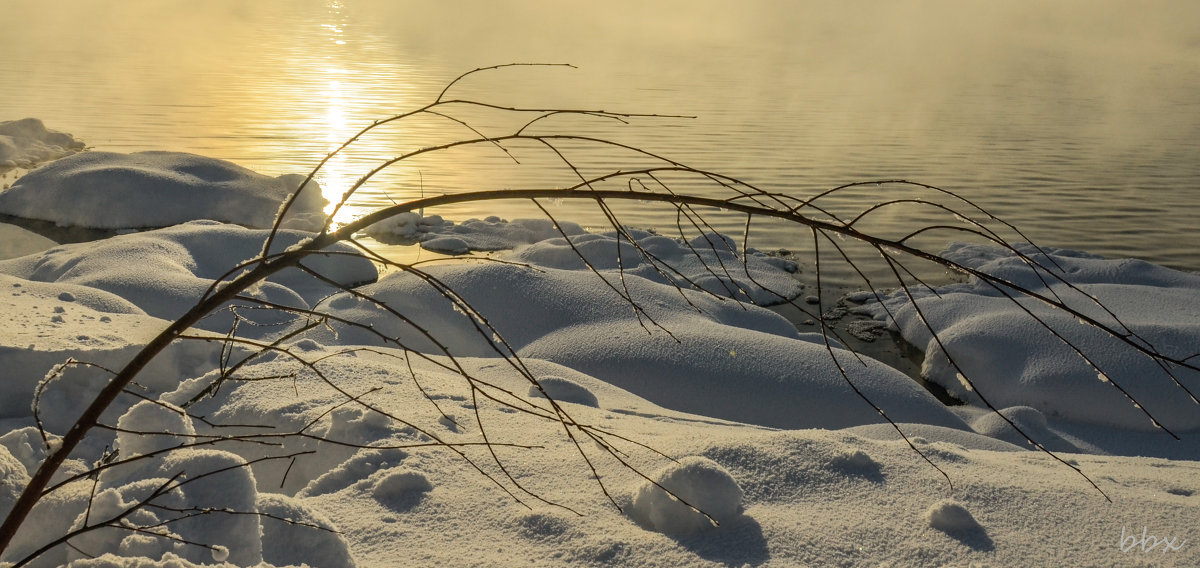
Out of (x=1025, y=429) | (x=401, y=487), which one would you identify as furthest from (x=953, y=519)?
(x=1025, y=429)

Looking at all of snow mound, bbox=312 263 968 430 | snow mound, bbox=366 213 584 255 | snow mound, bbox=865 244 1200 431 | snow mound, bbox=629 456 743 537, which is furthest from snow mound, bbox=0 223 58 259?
snow mound, bbox=629 456 743 537

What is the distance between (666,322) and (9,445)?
413cm

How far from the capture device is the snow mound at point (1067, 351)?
5.20 meters

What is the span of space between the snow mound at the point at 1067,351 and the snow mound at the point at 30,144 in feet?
38.1

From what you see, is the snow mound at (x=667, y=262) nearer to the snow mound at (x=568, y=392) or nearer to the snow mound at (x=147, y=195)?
the snow mound at (x=147, y=195)

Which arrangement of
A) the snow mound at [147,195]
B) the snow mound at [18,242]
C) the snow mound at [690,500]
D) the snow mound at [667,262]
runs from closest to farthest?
1. the snow mound at [690,500]
2. the snow mound at [667,262]
3. the snow mound at [18,242]
4. the snow mound at [147,195]

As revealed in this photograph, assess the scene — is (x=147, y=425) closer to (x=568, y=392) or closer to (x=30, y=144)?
(x=568, y=392)

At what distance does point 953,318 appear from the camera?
22.0 feet

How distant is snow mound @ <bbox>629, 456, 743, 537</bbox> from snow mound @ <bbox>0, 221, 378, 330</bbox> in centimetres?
310

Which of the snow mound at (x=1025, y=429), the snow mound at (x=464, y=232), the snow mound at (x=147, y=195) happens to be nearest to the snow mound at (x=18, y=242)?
the snow mound at (x=147, y=195)

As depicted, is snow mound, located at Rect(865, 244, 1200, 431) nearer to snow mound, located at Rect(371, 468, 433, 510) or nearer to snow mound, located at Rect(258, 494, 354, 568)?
snow mound, located at Rect(371, 468, 433, 510)

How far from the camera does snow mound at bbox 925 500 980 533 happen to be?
223 centimetres

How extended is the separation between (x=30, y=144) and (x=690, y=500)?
45.3 ft

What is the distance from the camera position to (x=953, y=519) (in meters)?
2.23
